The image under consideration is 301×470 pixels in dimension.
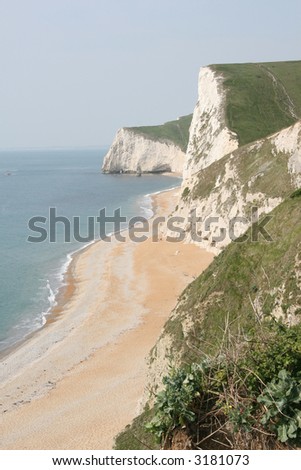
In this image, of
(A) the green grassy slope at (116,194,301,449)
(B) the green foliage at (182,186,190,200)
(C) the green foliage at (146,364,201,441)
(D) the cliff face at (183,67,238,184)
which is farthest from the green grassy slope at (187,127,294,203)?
(C) the green foliage at (146,364,201,441)

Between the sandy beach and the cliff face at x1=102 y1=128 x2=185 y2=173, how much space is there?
9930cm

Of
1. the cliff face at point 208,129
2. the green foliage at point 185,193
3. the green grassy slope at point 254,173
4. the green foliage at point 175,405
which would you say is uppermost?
the cliff face at point 208,129

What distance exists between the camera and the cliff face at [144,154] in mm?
145125

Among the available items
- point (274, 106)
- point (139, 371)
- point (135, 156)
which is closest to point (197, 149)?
point (274, 106)

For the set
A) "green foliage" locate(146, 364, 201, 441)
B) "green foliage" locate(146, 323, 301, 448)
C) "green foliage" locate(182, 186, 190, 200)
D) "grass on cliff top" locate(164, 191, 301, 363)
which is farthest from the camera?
"green foliage" locate(182, 186, 190, 200)

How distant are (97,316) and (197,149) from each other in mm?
44492

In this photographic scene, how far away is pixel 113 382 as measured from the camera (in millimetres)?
23703

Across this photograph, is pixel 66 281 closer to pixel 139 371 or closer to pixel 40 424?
pixel 139 371

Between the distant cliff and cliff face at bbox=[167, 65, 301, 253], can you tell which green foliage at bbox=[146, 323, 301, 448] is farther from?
the distant cliff

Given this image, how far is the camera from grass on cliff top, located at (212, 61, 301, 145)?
6712 centimetres

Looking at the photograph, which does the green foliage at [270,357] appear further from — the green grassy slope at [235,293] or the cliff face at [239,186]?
the cliff face at [239,186]

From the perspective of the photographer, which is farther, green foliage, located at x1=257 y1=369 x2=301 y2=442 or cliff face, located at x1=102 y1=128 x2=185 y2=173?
cliff face, located at x1=102 y1=128 x2=185 y2=173

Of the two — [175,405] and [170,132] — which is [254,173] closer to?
[175,405]

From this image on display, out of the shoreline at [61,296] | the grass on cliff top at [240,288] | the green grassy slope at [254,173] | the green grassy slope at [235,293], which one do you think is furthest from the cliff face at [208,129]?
the green grassy slope at [235,293]
